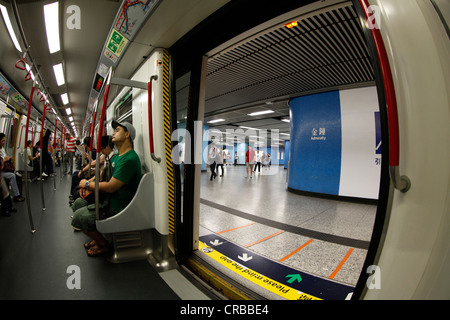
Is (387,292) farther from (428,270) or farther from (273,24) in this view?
(273,24)

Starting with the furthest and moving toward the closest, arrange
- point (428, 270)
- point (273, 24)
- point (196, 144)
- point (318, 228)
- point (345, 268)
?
point (318, 228), point (196, 144), point (345, 268), point (273, 24), point (428, 270)

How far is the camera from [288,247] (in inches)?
88.4

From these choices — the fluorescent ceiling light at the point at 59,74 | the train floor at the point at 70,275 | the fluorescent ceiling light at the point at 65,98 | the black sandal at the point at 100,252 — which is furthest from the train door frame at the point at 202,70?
the fluorescent ceiling light at the point at 65,98

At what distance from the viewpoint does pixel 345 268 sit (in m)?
1.84

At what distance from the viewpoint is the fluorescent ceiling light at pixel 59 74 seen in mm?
3693

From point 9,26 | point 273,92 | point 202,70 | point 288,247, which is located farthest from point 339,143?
point 9,26

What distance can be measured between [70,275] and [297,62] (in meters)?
4.45

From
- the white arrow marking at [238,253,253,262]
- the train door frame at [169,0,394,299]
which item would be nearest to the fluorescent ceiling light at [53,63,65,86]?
the train door frame at [169,0,394,299]

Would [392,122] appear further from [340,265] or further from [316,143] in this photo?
[316,143]

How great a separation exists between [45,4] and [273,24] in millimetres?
2802

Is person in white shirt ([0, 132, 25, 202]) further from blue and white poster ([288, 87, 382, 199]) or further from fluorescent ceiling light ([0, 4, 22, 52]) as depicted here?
blue and white poster ([288, 87, 382, 199])

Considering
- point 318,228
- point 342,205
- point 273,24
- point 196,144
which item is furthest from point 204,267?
point 342,205

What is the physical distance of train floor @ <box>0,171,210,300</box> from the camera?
1.37 meters

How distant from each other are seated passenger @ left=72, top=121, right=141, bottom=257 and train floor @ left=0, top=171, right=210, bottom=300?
23 cm
